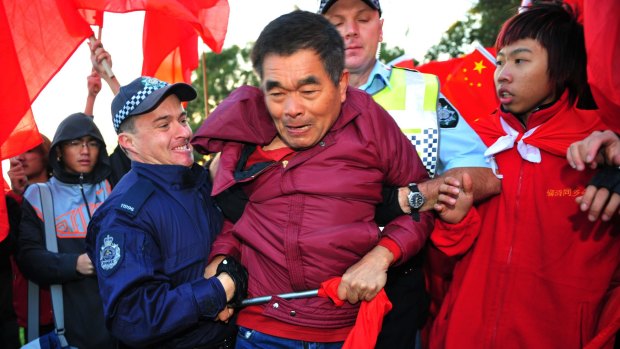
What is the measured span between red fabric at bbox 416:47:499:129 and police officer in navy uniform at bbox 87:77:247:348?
2.20 m

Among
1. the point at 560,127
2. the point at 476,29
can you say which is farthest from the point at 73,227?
the point at 476,29

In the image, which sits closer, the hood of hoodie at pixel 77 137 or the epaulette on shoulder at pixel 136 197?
the epaulette on shoulder at pixel 136 197

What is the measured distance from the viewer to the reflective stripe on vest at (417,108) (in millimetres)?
3328

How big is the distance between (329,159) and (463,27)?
72.2 feet

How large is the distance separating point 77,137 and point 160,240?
2408 millimetres

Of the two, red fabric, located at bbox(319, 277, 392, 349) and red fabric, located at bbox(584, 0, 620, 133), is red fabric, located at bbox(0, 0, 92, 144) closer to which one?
red fabric, located at bbox(319, 277, 392, 349)

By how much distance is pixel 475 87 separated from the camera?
464 centimetres

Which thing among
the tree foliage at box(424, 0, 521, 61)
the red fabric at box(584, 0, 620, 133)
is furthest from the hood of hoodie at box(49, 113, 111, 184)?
the tree foliage at box(424, 0, 521, 61)

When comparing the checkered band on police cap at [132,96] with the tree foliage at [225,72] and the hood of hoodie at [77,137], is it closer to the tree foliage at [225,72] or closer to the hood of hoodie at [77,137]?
the hood of hoodie at [77,137]

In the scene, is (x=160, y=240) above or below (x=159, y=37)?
below

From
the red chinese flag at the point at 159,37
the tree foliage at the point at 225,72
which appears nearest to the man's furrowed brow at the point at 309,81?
the red chinese flag at the point at 159,37

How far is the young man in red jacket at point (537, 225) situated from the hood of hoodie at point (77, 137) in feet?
9.80

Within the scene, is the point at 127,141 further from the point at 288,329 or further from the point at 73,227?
the point at 73,227

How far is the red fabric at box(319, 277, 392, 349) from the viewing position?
2.62 meters
